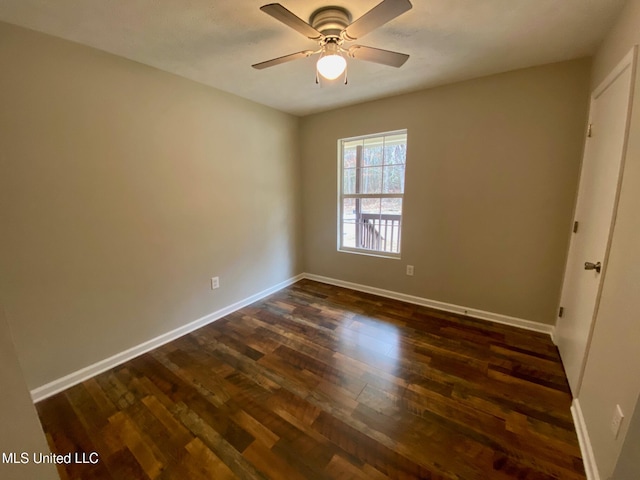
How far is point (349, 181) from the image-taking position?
3539mm

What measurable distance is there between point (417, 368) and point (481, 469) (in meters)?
0.74

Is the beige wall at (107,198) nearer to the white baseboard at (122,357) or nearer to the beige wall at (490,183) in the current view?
the white baseboard at (122,357)

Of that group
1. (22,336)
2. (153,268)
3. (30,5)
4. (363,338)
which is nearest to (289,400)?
(363,338)

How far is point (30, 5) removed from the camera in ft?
4.58

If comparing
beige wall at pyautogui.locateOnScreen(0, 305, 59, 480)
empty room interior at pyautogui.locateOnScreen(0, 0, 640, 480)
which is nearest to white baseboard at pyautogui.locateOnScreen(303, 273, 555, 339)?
empty room interior at pyautogui.locateOnScreen(0, 0, 640, 480)

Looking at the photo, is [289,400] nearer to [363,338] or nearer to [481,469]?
[363,338]

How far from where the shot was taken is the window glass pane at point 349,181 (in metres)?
3.51

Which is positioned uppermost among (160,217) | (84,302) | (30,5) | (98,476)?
(30,5)

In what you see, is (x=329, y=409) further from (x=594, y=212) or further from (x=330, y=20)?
(x=330, y=20)

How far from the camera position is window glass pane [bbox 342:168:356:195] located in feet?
11.5

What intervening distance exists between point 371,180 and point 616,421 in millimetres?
2797

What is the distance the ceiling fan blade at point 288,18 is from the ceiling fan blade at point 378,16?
7.5 inches

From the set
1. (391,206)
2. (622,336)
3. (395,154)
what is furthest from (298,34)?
(622,336)

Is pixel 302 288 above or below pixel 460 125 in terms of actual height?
below
